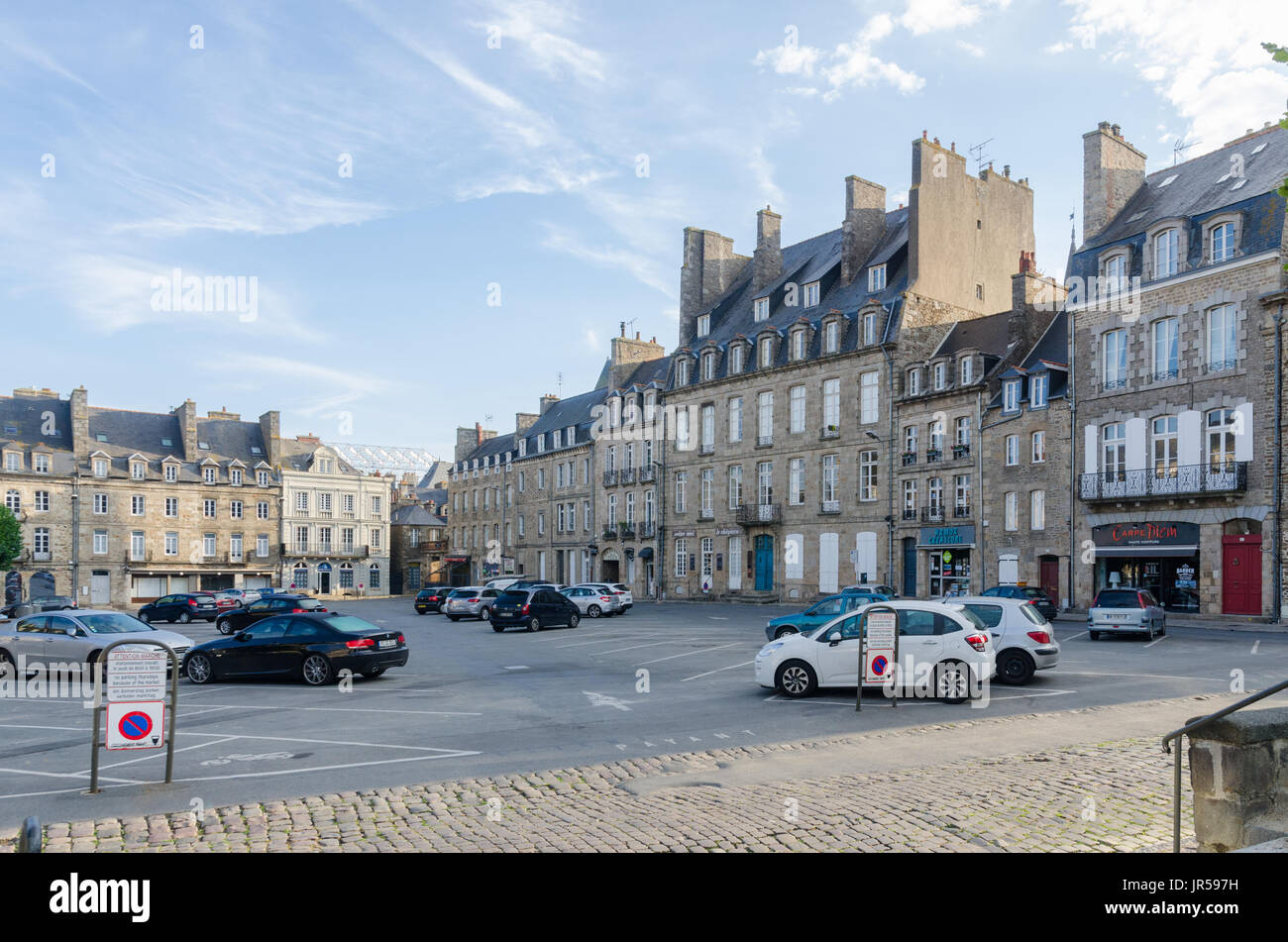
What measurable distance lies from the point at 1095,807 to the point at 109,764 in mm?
9603

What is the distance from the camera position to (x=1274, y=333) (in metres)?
30.8

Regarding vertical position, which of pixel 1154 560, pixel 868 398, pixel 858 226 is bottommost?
pixel 1154 560

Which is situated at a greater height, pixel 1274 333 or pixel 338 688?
pixel 1274 333

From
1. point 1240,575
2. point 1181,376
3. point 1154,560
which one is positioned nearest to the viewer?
point 1240,575

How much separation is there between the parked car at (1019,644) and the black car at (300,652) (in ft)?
35.1

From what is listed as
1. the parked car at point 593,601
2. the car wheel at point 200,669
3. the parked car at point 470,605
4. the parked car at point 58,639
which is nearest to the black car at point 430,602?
the parked car at point 470,605

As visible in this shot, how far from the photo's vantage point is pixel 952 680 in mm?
14281

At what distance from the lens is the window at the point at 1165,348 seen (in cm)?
3406

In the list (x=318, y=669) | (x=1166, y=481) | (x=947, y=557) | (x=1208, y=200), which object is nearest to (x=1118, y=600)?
(x=1166, y=481)

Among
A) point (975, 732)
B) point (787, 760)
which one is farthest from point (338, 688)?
point (975, 732)

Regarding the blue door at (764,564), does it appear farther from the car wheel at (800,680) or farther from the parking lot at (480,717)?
the car wheel at (800,680)

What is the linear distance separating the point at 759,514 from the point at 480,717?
3803 cm

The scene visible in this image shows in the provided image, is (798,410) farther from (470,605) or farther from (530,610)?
(530,610)
